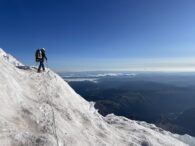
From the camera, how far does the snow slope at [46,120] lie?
858 inches

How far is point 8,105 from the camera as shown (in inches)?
958

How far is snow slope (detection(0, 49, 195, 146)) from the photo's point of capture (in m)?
21.8

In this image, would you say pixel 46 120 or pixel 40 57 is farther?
pixel 40 57

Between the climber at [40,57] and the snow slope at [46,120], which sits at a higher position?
the climber at [40,57]

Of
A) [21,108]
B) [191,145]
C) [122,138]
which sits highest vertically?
[21,108]

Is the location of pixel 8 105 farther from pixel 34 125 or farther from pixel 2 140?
pixel 2 140

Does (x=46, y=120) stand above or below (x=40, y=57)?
below

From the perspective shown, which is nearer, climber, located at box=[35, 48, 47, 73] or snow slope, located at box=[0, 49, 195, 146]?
snow slope, located at box=[0, 49, 195, 146]

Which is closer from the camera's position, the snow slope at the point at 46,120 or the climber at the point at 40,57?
the snow slope at the point at 46,120

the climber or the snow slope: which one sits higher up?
the climber

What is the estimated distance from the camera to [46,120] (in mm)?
25359

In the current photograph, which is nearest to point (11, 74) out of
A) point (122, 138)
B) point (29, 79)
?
point (29, 79)

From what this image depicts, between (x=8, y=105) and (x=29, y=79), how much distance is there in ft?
33.3

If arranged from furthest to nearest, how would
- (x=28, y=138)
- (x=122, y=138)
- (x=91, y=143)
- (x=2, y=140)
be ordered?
1. (x=122, y=138)
2. (x=91, y=143)
3. (x=28, y=138)
4. (x=2, y=140)
